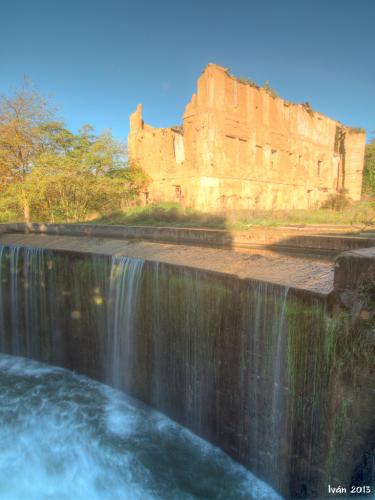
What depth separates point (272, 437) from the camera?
4227 millimetres

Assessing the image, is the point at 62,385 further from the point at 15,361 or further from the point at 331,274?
the point at 331,274

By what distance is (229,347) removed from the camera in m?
4.69

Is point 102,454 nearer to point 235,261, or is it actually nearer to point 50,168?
point 235,261

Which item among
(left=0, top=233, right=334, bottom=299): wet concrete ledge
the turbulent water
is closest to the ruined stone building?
(left=0, top=233, right=334, bottom=299): wet concrete ledge

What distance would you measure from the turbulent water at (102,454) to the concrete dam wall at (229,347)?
0.30m

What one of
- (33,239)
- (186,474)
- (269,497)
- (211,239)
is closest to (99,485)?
(186,474)

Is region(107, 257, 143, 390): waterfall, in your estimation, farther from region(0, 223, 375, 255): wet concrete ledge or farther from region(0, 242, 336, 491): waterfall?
region(0, 223, 375, 255): wet concrete ledge

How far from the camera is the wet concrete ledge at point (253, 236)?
5.39 m

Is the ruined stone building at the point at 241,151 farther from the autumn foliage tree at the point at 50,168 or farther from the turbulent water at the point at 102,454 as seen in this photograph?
the turbulent water at the point at 102,454

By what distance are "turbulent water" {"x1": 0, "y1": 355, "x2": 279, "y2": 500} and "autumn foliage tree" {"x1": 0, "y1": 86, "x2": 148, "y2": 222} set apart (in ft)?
33.9

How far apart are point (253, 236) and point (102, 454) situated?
15.7 ft

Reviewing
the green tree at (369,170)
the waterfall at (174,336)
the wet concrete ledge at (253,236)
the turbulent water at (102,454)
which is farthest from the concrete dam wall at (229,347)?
the green tree at (369,170)

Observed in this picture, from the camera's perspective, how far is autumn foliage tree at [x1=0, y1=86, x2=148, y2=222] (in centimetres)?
1457

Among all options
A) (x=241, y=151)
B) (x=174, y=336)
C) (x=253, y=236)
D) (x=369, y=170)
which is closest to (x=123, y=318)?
(x=174, y=336)
